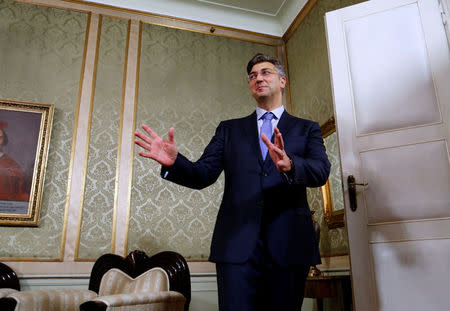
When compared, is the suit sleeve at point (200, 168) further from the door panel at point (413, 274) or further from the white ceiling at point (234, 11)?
the white ceiling at point (234, 11)

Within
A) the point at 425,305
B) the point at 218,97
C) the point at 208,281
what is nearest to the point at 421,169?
the point at 425,305

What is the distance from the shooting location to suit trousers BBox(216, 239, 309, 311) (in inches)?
46.1

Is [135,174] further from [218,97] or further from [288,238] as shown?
[288,238]

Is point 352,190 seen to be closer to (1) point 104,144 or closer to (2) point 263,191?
(2) point 263,191

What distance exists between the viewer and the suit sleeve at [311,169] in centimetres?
117

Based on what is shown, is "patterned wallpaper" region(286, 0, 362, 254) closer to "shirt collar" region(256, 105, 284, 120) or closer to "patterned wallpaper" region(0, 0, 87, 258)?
"shirt collar" region(256, 105, 284, 120)

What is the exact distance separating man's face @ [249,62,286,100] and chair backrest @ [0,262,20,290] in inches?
83.3

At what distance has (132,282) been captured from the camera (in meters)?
2.56

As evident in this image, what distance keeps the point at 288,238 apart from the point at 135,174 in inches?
87.0

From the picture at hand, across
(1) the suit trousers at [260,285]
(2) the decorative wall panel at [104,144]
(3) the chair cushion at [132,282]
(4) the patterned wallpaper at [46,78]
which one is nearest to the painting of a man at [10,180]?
(4) the patterned wallpaper at [46,78]

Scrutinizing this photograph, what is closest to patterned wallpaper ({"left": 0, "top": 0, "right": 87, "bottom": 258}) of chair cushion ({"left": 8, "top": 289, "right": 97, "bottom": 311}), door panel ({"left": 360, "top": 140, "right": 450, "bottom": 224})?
chair cushion ({"left": 8, "top": 289, "right": 97, "bottom": 311})

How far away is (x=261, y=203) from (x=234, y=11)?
127 inches

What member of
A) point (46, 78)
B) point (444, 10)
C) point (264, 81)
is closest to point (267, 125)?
point (264, 81)

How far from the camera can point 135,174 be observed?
322 cm
